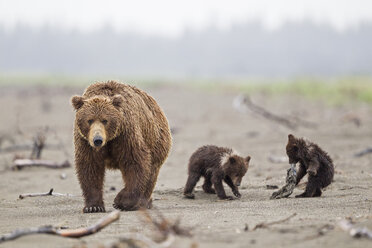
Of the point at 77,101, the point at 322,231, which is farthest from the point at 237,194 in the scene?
the point at 322,231

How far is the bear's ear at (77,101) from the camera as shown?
7.08 meters

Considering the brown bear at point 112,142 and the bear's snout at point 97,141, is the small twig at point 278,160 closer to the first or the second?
the brown bear at point 112,142

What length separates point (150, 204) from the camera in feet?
26.0

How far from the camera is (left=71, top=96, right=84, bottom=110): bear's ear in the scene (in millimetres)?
7082

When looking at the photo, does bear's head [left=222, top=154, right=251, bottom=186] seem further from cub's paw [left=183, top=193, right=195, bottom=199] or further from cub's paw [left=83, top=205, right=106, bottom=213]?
cub's paw [left=83, top=205, right=106, bottom=213]

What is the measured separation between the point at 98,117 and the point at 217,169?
2639 millimetres

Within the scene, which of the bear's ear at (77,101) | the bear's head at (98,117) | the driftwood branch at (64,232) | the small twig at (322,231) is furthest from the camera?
the bear's ear at (77,101)

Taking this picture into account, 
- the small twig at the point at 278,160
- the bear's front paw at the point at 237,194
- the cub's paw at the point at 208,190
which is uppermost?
the small twig at the point at 278,160

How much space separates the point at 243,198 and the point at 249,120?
14555 mm

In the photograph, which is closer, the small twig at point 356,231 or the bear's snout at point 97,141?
the small twig at point 356,231

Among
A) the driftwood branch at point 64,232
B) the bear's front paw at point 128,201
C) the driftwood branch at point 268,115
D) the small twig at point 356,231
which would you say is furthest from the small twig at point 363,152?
the driftwood branch at point 64,232

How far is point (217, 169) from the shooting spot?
8984 millimetres

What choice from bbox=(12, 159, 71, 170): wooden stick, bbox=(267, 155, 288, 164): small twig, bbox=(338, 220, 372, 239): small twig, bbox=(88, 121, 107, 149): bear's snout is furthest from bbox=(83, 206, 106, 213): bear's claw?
bbox=(267, 155, 288, 164): small twig

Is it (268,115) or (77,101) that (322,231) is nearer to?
(77,101)
